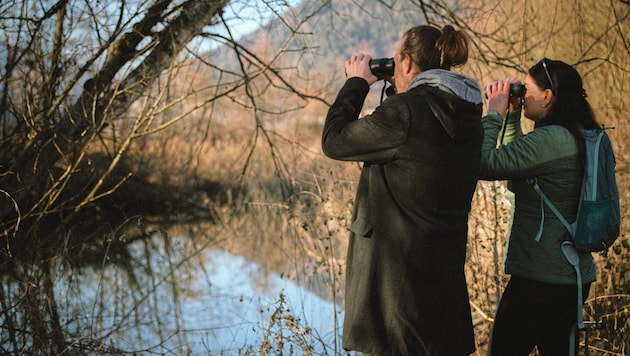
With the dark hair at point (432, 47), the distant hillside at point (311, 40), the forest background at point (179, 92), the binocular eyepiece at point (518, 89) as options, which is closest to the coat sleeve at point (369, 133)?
the dark hair at point (432, 47)

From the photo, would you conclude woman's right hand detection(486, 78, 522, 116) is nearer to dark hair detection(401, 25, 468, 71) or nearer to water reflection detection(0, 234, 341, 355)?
dark hair detection(401, 25, 468, 71)

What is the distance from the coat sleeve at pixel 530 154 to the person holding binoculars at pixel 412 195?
0.21 metres

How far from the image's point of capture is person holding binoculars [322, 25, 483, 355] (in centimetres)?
201

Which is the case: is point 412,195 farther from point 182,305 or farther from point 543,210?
point 182,305

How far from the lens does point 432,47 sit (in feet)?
6.88

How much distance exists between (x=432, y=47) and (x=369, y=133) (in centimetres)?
33

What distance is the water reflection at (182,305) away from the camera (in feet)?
→ 14.2

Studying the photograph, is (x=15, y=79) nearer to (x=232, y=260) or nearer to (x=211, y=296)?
(x=211, y=296)

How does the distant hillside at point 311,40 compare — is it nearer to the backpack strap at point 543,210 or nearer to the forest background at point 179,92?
the forest background at point 179,92

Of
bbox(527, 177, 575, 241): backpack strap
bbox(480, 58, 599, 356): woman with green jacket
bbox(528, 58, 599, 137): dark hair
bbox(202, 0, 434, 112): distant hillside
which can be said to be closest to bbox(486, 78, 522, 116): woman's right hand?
bbox(480, 58, 599, 356): woman with green jacket

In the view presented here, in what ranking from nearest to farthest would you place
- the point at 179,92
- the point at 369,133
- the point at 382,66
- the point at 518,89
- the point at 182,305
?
the point at 369,133
the point at 382,66
the point at 518,89
the point at 179,92
the point at 182,305

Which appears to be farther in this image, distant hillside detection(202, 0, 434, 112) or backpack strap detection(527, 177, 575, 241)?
distant hillside detection(202, 0, 434, 112)

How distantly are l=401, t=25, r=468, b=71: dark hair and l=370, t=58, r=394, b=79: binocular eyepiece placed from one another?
9cm

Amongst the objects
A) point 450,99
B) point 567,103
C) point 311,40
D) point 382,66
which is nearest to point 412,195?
point 450,99
